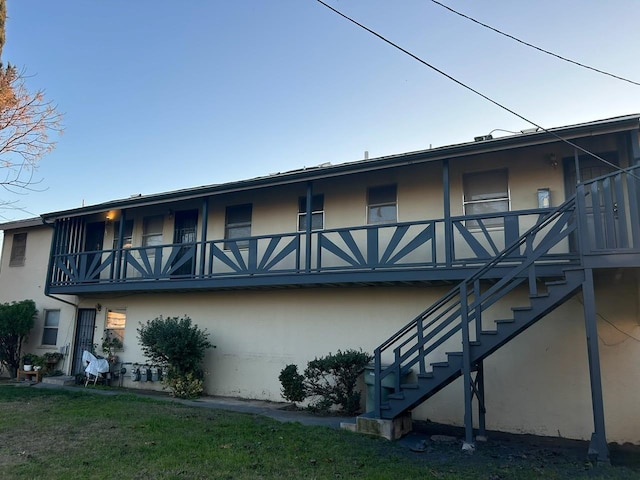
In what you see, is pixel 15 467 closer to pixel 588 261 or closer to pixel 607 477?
pixel 607 477

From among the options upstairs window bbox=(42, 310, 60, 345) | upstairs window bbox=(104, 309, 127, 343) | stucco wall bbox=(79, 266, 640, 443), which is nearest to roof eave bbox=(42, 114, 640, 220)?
stucco wall bbox=(79, 266, 640, 443)

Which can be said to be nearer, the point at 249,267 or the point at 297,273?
the point at 297,273

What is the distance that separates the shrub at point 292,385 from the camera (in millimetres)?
9797

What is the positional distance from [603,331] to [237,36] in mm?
10372

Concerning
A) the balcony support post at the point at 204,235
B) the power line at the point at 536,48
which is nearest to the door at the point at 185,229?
the balcony support post at the point at 204,235

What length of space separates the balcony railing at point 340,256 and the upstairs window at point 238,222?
31 centimetres

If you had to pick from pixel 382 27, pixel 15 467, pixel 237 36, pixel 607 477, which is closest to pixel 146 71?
pixel 237 36

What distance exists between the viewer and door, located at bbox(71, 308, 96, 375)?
14.5 m

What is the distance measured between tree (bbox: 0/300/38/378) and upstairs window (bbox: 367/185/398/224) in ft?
38.7

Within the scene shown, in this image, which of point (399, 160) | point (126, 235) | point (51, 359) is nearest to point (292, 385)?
point (399, 160)

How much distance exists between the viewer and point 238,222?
41.8 ft

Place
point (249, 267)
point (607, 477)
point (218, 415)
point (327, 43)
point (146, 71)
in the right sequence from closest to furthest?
point (607, 477) → point (218, 415) → point (327, 43) → point (249, 267) → point (146, 71)

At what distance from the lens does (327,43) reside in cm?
1010

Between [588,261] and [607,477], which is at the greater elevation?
[588,261]
